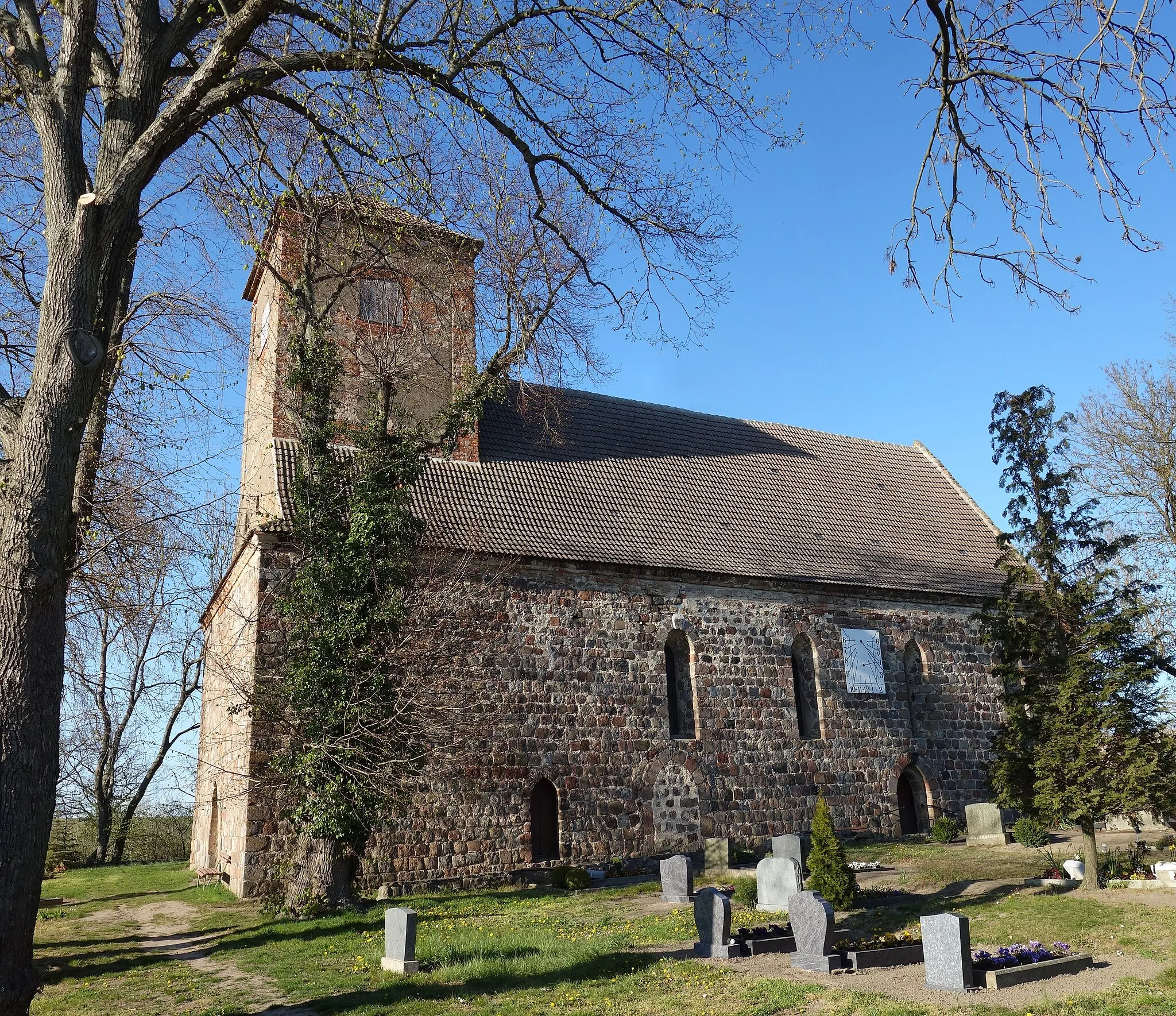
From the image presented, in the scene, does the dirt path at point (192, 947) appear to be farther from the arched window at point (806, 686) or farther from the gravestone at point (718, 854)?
the arched window at point (806, 686)

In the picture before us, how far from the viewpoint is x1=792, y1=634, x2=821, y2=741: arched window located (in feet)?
64.0

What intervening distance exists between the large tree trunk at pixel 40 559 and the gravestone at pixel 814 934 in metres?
6.69

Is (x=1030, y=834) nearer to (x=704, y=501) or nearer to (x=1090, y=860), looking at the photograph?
(x=1090, y=860)

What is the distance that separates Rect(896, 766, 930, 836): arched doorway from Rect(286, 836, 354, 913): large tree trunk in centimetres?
1252

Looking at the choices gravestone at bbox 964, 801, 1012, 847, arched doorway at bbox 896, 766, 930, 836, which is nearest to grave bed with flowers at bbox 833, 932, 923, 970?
gravestone at bbox 964, 801, 1012, 847

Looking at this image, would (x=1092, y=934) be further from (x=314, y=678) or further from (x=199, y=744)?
(x=199, y=744)

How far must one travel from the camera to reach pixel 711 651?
18.5 m

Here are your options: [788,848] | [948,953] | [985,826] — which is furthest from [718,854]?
[948,953]

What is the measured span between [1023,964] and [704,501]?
43.1 ft

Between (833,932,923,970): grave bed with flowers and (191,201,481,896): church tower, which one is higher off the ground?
(191,201,481,896): church tower


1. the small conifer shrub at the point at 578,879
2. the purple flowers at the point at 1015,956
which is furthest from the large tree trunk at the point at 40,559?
the small conifer shrub at the point at 578,879

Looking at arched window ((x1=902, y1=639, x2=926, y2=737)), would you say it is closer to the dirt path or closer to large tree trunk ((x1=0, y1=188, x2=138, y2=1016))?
the dirt path

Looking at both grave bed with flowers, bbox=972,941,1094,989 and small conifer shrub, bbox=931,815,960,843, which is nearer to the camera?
grave bed with flowers, bbox=972,941,1094,989

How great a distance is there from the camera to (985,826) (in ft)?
58.5
